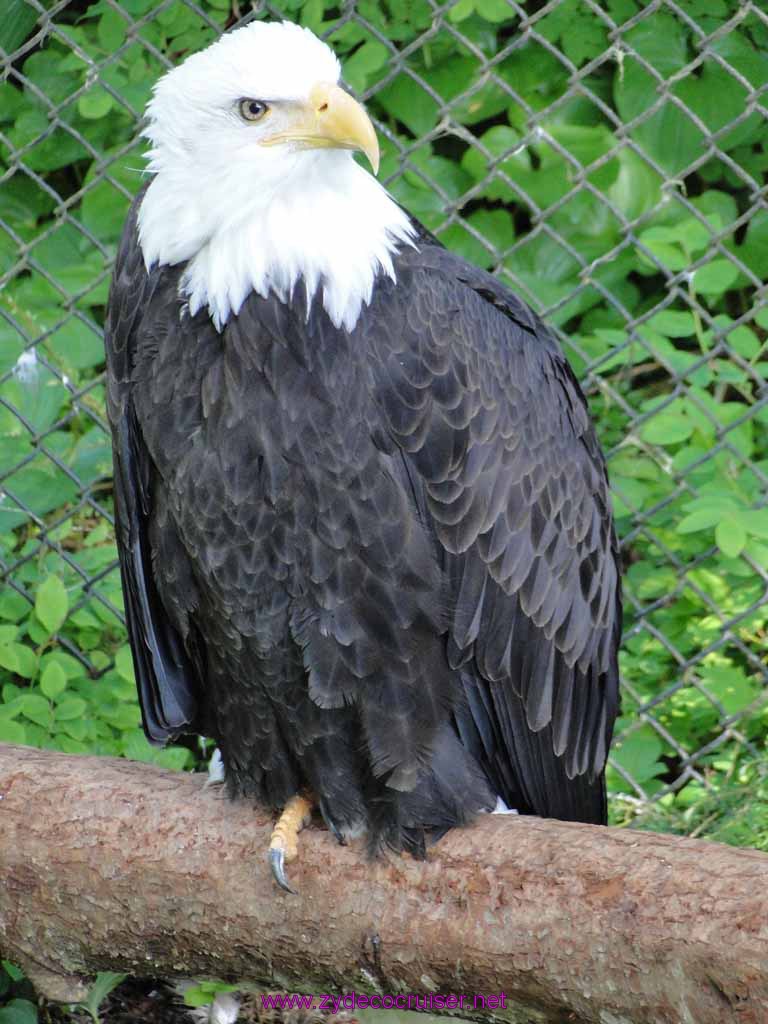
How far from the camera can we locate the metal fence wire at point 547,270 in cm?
368

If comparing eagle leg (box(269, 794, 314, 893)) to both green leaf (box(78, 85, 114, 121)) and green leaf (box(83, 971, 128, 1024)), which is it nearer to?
green leaf (box(83, 971, 128, 1024))

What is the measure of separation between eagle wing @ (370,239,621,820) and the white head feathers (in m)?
0.12

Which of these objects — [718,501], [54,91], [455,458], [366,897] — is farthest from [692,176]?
[366,897]

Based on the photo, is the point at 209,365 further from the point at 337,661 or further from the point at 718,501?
the point at 718,501

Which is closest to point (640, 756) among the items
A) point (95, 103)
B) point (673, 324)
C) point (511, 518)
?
point (673, 324)

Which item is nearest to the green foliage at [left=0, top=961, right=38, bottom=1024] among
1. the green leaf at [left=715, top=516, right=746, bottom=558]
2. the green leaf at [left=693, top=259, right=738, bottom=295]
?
the green leaf at [left=715, top=516, right=746, bottom=558]

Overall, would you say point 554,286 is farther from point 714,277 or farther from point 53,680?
point 53,680

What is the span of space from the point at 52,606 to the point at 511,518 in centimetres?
130

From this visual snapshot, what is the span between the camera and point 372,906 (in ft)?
8.39

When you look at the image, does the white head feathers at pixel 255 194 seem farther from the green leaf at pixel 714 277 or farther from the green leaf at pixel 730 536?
the green leaf at pixel 714 277

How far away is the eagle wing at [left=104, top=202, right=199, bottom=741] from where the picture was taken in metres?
2.71

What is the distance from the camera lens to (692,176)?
4.68 m

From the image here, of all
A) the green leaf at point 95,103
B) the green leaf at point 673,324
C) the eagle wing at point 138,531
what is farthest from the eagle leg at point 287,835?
the green leaf at point 95,103

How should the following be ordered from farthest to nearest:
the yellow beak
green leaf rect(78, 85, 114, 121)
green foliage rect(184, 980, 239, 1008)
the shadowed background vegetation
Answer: green leaf rect(78, 85, 114, 121) → the shadowed background vegetation → green foliage rect(184, 980, 239, 1008) → the yellow beak
